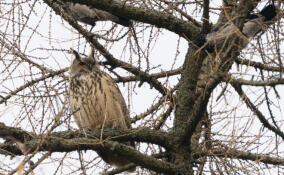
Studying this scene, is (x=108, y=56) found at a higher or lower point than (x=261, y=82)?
higher

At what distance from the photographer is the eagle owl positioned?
5164 millimetres

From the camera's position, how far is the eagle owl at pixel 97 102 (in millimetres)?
5164

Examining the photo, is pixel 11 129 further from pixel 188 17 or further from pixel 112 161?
pixel 188 17

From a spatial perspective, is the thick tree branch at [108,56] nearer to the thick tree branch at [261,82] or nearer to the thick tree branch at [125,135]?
the thick tree branch at [125,135]

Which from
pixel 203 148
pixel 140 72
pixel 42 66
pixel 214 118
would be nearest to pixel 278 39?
pixel 214 118

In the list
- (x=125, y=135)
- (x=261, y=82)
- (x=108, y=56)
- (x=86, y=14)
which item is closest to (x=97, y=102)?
(x=108, y=56)

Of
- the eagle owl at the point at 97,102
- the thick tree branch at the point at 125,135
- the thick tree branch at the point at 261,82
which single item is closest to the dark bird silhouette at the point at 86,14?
the eagle owl at the point at 97,102

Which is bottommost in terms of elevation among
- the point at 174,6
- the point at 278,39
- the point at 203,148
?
the point at 203,148

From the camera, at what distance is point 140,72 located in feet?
15.9

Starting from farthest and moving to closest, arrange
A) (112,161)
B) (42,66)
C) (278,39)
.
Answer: (112,161), (42,66), (278,39)

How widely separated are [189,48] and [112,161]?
141cm

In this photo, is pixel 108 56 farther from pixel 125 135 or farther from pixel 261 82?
pixel 261 82

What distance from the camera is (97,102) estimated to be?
5.18 meters

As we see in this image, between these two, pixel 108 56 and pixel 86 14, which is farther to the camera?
pixel 86 14
